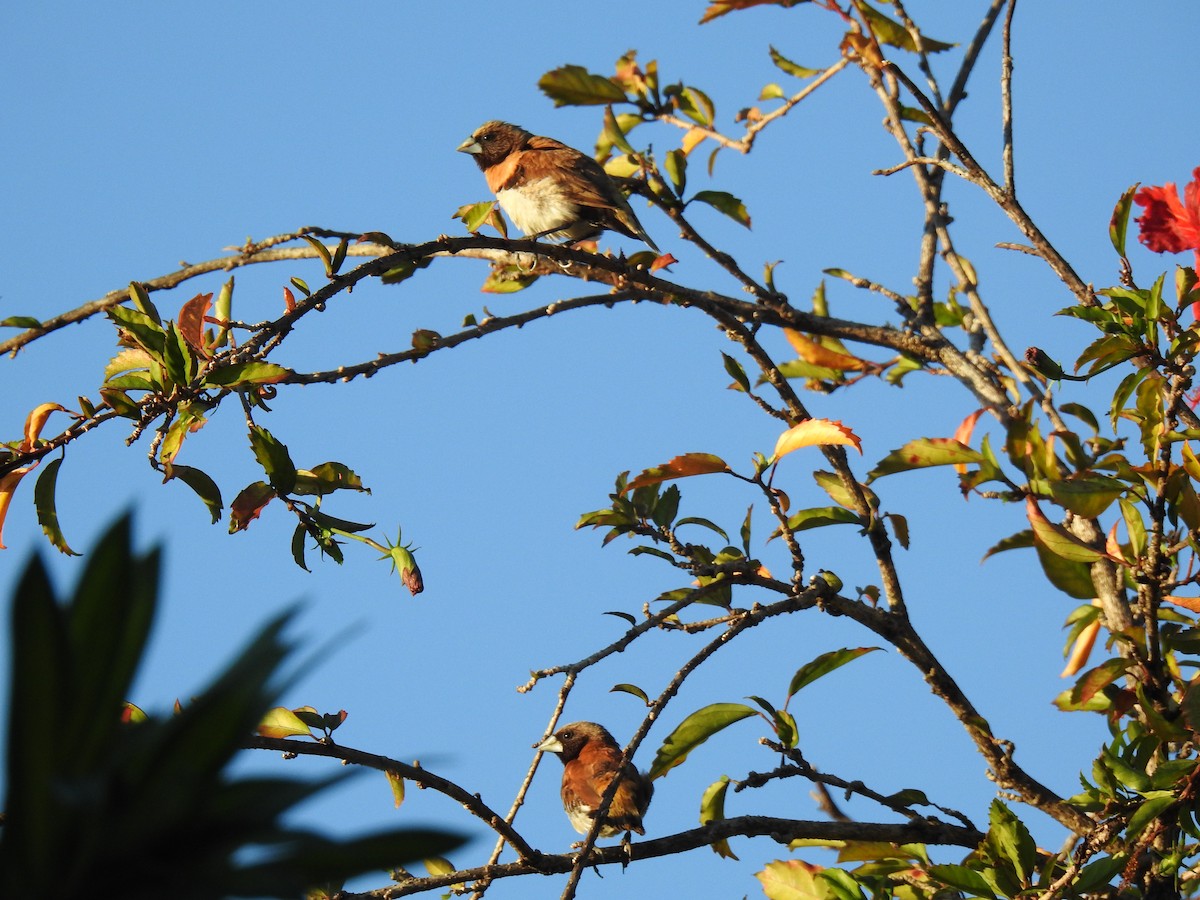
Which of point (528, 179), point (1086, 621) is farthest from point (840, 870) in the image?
point (528, 179)

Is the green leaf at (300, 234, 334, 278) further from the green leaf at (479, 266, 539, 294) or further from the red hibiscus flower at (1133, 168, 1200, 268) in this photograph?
the red hibiscus flower at (1133, 168, 1200, 268)

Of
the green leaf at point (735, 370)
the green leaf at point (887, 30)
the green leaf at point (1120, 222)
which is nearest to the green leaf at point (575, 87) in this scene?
the green leaf at point (887, 30)

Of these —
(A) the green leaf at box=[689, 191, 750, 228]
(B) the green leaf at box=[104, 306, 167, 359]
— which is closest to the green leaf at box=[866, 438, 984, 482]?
(A) the green leaf at box=[689, 191, 750, 228]

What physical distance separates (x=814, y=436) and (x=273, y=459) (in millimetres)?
1190

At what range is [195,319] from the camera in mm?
2580

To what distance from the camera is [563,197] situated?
5770 mm

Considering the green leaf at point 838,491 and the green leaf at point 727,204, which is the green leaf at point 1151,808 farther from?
the green leaf at point 727,204

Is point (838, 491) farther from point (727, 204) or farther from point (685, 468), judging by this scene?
point (727, 204)

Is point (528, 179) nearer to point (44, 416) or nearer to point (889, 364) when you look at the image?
point (889, 364)

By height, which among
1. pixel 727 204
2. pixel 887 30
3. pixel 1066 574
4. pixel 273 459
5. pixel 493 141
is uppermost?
pixel 493 141

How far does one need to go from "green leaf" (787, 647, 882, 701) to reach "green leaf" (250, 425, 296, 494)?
1.29 meters

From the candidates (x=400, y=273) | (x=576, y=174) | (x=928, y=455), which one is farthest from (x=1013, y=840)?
(x=576, y=174)

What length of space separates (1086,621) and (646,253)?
1.63m

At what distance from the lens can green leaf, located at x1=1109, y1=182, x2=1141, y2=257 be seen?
291cm
